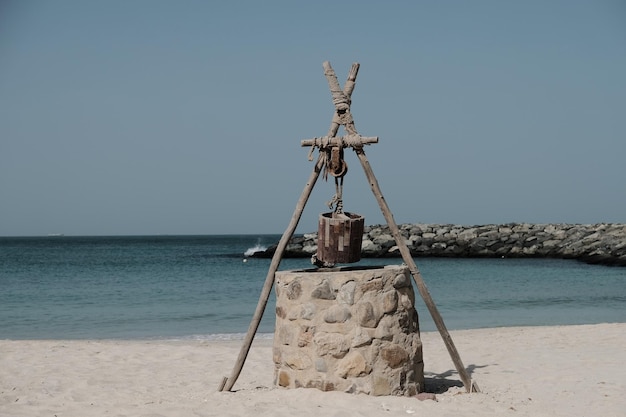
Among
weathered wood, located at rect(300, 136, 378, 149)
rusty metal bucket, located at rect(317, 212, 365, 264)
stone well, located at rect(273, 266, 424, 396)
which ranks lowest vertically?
stone well, located at rect(273, 266, 424, 396)

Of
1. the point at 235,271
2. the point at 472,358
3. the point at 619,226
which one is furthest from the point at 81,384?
the point at 619,226

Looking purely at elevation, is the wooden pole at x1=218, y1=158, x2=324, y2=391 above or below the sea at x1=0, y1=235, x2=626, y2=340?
above

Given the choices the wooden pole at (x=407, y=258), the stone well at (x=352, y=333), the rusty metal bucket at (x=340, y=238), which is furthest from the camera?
the wooden pole at (x=407, y=258)

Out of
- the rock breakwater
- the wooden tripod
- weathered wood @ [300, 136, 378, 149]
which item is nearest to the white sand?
the wooden tripod

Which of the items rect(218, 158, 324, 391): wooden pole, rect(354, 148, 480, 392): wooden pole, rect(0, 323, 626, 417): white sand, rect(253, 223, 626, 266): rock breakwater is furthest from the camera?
rect(253, 223, 626, 266): rock breakwater

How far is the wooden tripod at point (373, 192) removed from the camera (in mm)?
7480

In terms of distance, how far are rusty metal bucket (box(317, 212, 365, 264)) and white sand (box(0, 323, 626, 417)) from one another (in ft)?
4.30

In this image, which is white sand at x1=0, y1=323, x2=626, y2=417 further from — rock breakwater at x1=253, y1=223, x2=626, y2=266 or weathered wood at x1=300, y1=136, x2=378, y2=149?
rock breakwater at x1=253, y1=223, x2=626, y2=266

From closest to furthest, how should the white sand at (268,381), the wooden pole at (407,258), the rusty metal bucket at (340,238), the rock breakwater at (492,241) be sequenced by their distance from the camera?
the white sand at (268,381) < the rusty metal bucket at (340,238) < the wooden pole at (407,258) < the rock breakwater at (492,241)

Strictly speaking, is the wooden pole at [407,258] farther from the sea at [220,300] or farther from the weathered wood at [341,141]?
the sea at [220,300]

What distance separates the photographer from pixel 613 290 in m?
22.9

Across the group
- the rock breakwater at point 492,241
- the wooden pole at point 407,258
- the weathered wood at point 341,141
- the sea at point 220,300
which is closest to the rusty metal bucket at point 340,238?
the wooden pole at point 407,258

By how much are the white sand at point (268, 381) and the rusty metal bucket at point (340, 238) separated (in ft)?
4.30

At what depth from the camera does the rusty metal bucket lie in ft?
24.0
